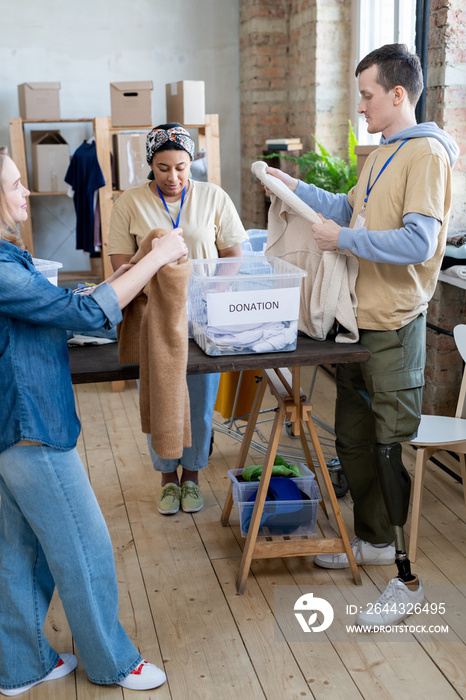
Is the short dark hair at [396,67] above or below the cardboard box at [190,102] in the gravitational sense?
below

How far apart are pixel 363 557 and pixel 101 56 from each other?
4.22 meters

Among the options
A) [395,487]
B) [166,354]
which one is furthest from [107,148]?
[395,487]

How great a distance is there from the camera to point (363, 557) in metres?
2.53

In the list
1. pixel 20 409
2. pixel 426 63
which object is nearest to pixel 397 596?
pixel 20 409

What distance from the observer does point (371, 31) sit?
14.6 feet

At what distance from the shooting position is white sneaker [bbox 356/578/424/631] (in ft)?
7.18

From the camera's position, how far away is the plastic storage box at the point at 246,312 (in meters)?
1.95

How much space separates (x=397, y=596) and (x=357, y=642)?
20cm

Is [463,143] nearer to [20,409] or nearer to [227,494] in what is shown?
[227,494]

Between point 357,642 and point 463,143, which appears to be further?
point 463,143

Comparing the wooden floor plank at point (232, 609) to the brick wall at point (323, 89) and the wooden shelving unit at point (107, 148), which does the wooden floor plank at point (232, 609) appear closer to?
the brick wall at point (323, 89)

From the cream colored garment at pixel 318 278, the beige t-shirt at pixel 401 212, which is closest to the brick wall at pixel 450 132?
the beige t-shirt at pixel 401 212

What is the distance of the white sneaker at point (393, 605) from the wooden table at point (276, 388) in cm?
18

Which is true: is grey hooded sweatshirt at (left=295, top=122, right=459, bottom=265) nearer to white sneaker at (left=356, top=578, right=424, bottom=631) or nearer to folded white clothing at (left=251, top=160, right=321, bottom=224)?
folded white clothing at (left=251, top=160, right=321, bottom=224)
